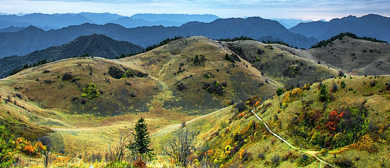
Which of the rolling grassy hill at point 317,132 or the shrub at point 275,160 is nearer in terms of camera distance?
the rolling grassy hill at point 317,132

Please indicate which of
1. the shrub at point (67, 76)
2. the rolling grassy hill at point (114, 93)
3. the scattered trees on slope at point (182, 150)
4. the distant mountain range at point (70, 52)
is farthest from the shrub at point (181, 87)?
the distant mountain range at point (70, 52)

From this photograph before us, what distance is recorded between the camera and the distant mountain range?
15375 cm

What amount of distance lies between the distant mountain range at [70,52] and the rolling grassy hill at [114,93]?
4565 inches

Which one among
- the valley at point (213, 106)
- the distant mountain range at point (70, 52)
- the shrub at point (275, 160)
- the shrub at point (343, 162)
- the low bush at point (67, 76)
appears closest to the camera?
the shrub at point (343, 162)

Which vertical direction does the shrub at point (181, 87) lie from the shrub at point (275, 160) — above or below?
below

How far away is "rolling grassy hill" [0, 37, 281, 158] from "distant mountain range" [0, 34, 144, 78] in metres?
116

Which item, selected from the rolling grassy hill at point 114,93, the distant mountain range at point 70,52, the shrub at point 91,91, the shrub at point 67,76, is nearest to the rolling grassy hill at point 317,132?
the rolling grassy hill at point 114,93

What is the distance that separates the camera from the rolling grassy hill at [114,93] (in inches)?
1236

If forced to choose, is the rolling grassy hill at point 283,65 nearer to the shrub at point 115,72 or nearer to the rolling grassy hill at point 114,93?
the rolling grassy hill at point 114,93

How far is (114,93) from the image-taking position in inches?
1927

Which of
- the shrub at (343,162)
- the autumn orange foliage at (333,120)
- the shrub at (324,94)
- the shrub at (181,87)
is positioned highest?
the shrub at (324,94)

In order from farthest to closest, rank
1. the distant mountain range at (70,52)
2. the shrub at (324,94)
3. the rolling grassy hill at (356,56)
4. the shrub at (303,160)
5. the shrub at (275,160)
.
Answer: the distant mountain range at (70,52) → the rolling grassy hill at (356,56) → the shrub at (324,94) → the shrub at (275,160) → the shrub at (303,160)

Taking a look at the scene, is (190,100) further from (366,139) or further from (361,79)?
(366,139)

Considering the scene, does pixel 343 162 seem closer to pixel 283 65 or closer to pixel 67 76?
pixel 67 76
